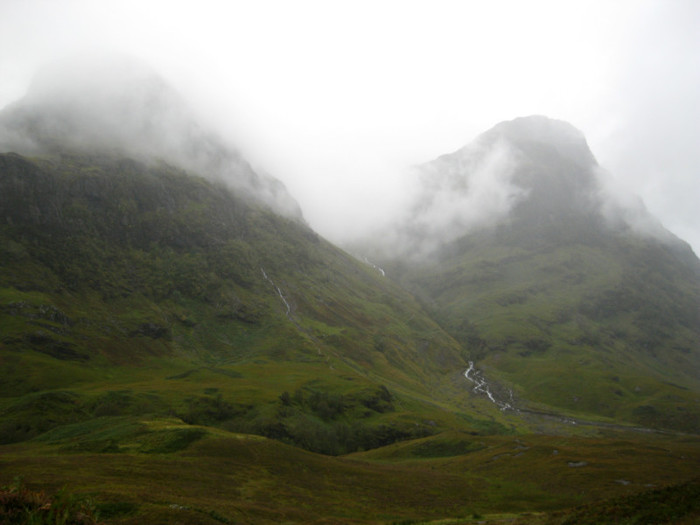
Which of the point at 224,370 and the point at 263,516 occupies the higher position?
the point at 224,370

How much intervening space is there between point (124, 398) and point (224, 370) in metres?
61.9

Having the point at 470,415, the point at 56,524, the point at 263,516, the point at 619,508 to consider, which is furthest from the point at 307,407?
the point at 56,524

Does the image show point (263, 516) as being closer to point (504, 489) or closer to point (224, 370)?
point (504, 489)

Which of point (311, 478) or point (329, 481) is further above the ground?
point (311, 478)

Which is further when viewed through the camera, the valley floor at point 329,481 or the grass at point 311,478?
the grass at point 311,478

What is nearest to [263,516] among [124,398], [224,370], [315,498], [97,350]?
[315,498]

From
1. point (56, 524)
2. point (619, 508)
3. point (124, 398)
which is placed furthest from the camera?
point (124, 398)

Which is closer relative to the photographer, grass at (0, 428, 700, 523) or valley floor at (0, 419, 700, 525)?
valley floor at (0, 419, 700, 525)

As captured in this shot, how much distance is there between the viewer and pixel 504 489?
70438 mm

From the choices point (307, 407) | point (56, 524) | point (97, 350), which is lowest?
point (56, 524)

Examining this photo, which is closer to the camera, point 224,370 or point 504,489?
point 504,489

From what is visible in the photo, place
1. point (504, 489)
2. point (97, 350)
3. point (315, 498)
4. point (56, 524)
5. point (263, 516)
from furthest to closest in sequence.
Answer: point (97, 350), point (504, 489), point (315, 498), point (263, 516), point (56, 524)

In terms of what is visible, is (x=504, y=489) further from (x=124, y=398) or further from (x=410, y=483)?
(x=124, y=398)

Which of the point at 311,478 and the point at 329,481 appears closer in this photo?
the point at 311,478
